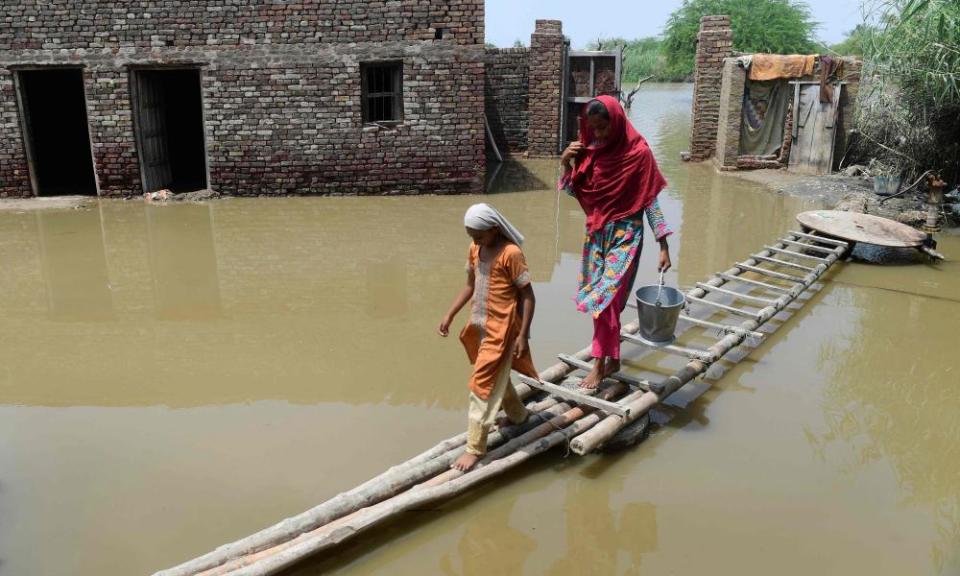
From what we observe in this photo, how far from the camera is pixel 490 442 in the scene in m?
3.77

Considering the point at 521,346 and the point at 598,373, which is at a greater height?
the point at 521,346

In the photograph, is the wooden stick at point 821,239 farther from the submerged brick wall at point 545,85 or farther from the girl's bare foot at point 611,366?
the submerged brick wall at point 545,85

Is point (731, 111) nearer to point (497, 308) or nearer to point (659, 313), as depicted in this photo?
point (659, 313)

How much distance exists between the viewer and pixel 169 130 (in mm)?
13719

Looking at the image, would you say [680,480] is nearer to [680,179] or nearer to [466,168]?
[466,168]

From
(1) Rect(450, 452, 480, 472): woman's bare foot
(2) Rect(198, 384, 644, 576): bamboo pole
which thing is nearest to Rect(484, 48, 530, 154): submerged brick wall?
(2) Rect(198, 384, 644, 576): bamboo pole

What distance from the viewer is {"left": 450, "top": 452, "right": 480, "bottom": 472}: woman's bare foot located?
3516 millimetres

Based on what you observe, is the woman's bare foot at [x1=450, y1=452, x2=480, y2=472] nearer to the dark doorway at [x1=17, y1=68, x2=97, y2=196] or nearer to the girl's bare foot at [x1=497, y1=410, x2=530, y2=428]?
the girl's bare foot at [x1=497, y1=410, x2=530, y2=428]

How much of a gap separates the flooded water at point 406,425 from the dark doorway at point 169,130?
11.3ft

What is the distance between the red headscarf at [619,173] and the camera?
4.12 m

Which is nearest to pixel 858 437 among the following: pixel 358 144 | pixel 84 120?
pixel 358 144

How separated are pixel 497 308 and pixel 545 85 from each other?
1187cm

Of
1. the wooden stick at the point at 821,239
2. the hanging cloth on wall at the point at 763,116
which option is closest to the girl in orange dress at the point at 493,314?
the wooden stick at the point at 821,239

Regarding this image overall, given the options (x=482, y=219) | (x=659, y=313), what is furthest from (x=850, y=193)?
(x=482, y=219)
